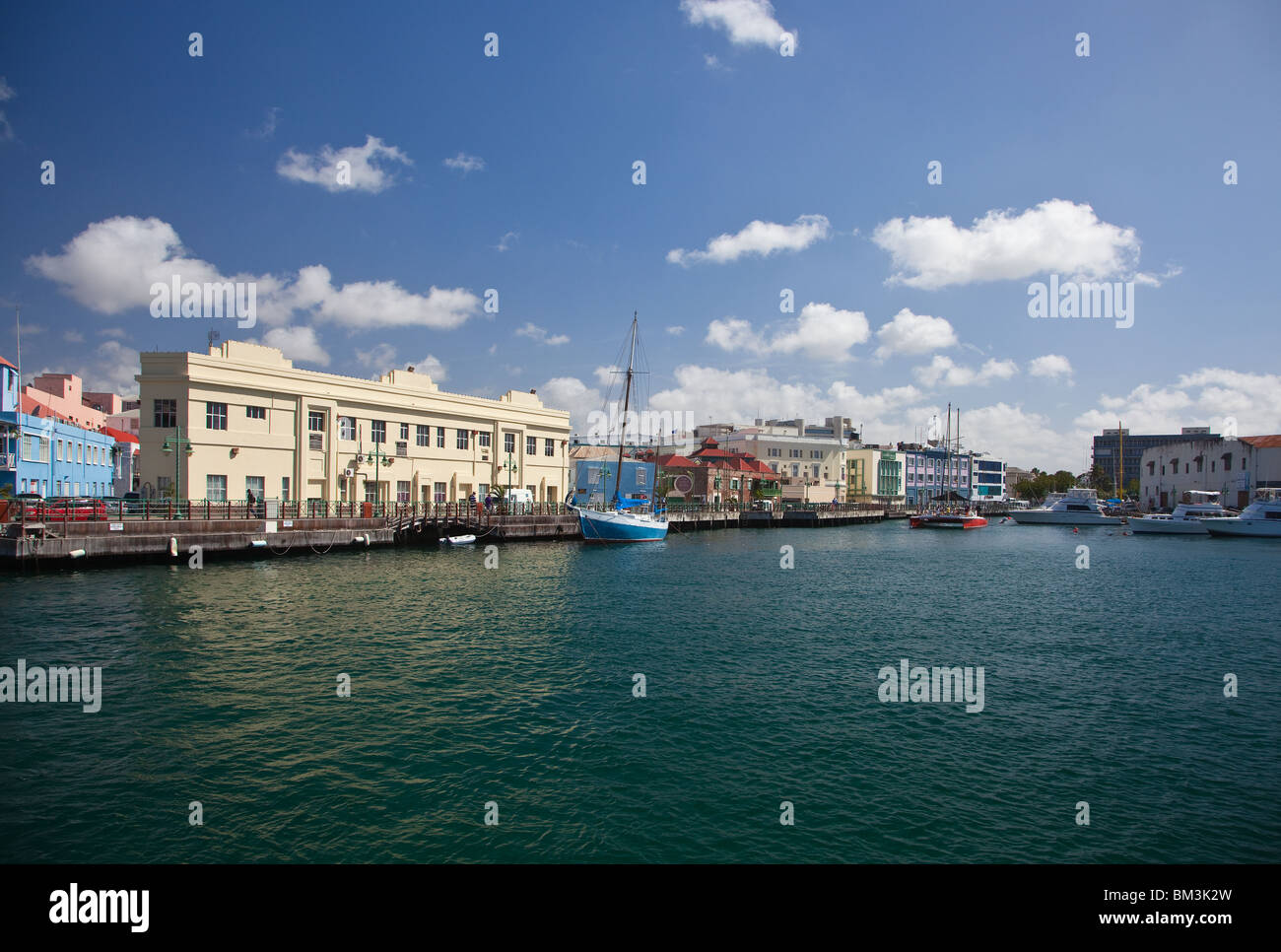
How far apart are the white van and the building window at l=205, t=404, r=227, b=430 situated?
2341 cm

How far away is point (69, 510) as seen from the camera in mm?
37469

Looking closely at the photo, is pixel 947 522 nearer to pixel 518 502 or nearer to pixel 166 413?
pixel 518 502

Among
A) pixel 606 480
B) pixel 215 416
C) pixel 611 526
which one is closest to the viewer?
pixel 215 416

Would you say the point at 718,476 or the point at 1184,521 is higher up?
the point at 718,476

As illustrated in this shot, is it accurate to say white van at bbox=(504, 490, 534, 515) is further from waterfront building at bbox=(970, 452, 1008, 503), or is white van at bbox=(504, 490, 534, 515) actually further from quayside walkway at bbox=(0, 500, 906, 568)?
waterfront building at bbox=(970, 452, 1008, 503)

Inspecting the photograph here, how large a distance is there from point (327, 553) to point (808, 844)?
41.6 m

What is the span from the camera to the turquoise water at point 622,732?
34.8 feet

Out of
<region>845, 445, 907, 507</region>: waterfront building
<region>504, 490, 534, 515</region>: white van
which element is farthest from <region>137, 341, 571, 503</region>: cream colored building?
<region>845, 445, 907, 507</region>: waterfront building

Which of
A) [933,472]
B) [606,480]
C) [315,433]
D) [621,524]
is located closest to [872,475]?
[933,472]

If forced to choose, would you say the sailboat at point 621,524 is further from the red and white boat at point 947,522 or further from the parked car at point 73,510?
the red and white boat at point 947,522

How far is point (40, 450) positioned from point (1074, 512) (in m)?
119

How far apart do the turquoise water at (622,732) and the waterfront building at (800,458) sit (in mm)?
99122

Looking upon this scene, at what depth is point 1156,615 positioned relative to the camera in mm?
28812
